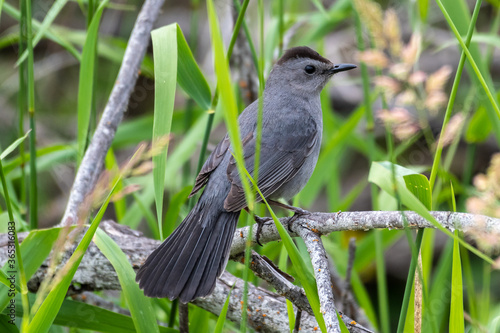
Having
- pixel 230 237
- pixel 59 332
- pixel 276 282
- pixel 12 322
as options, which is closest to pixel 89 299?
pixel 59 332

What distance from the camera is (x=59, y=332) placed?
2441 millimetres

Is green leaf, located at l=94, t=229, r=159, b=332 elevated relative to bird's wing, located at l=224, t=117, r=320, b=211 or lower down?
lower down

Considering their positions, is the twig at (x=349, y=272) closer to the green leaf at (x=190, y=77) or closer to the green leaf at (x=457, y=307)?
the green leaf at (x=457, y=307)

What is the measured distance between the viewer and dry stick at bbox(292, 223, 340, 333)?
67.0 inches

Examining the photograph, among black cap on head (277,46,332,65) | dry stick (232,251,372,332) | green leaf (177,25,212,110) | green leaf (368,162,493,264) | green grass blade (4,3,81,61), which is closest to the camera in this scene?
green leaf (368,162,493,264)

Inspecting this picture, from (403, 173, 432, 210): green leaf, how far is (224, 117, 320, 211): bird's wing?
3.86 ft

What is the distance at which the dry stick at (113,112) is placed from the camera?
112 inches

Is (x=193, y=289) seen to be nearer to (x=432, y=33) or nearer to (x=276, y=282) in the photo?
(x=276, y=282)

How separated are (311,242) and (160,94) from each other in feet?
2.87

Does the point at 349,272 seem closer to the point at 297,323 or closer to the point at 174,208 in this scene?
the point at 297,323

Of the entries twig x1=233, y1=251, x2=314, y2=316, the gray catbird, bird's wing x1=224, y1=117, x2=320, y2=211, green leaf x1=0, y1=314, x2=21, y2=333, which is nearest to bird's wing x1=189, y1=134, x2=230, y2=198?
the gray catbird

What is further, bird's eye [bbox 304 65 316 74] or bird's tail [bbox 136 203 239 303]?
bird's eye [bbox 304 65 316 74]

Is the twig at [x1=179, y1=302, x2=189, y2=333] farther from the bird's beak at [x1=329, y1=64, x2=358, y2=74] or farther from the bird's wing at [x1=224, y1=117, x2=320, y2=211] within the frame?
the bird's beak at [x1=329, y1=64, x2=358, y2=74]

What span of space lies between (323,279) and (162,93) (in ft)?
3.25
